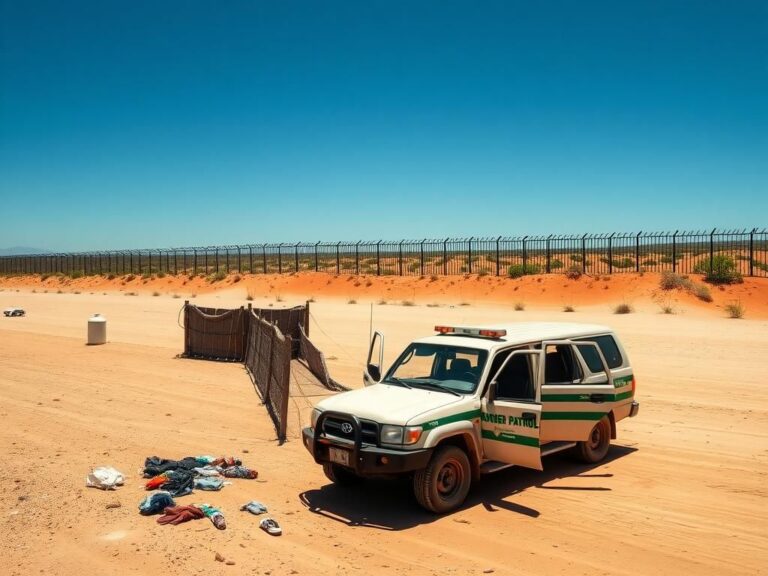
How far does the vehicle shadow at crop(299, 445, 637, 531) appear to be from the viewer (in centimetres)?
774

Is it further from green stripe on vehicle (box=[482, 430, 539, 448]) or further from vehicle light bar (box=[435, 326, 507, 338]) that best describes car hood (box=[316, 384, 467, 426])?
vehicle light bar (box=[435, 326, 507, 338])

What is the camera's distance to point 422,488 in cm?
758

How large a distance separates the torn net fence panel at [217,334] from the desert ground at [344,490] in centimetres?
72

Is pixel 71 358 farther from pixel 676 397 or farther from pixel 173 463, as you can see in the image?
pixel 676 397

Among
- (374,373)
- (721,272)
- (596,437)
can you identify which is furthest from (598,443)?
(721,272)

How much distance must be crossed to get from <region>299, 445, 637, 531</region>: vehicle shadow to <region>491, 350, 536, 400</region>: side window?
1.16 m

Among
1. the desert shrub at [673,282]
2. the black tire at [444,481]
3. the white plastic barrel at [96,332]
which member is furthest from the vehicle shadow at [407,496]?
the desert shrub at [673,282]

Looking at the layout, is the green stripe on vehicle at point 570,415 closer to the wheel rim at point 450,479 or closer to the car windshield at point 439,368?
the car windshield at point 439,368

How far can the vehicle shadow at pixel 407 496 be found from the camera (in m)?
7.74

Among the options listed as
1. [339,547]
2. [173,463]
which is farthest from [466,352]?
[173,463]

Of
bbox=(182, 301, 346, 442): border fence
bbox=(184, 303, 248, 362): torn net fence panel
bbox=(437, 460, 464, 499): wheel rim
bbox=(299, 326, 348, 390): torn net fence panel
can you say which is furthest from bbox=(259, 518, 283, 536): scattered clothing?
bbox=(184, 303, 248, 362): torn net fence panel

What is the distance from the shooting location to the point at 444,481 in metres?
7.89

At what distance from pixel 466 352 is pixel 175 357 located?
47.0 ft

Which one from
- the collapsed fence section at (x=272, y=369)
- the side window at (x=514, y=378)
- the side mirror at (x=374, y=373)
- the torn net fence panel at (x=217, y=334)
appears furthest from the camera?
the torn net fence panel at (x=217, y=334)
